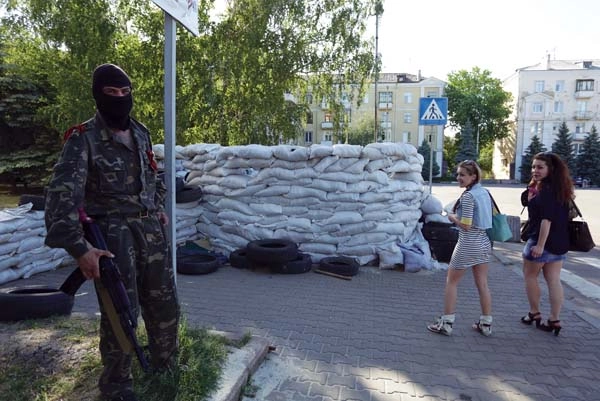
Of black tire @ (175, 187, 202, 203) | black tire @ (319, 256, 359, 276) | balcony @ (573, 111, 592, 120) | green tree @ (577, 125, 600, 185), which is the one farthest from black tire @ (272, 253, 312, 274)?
balcony @ (573, 111, 592, 120)

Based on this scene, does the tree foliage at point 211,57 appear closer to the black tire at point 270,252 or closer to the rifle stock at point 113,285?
the black tire at point 270,252

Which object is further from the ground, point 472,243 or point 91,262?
point 91,262

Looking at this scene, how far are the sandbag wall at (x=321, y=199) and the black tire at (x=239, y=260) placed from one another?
1.17 ft

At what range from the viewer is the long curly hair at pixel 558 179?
4.06 meters

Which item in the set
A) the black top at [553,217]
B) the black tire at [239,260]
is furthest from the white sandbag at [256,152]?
the black top at [553,217]

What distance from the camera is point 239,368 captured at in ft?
9.71

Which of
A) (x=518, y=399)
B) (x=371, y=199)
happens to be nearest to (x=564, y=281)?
(x=371, y=199)

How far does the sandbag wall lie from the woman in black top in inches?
102

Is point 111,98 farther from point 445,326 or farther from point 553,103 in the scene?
point 553,103

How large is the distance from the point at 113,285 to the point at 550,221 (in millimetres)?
3819

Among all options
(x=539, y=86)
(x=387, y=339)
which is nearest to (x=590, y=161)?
(x=539, y=86)

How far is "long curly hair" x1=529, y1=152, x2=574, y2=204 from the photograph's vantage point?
160 inches

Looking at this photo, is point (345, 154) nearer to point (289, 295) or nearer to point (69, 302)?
point (289, 295)

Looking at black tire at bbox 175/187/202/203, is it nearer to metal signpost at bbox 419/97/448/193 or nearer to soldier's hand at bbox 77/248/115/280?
metal signpost at bbox 419/97/448/193
